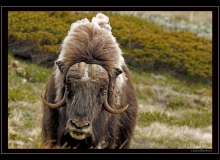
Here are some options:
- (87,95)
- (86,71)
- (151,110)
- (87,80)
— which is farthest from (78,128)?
(151,110)

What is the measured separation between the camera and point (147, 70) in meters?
12.9

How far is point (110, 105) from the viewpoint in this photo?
4410 mm

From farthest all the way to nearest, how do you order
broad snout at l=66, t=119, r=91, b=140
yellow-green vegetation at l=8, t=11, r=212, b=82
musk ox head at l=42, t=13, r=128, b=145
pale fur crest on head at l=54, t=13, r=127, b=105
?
yellow-green vegetation at l=8, t=11, r=212, b=82
pale fur crest on head at l=54, t=13, r=127, b=105
musk ox head at l=42, t=13, r=128, b=145
broad snout at l=66, t=119, r=91, b=140

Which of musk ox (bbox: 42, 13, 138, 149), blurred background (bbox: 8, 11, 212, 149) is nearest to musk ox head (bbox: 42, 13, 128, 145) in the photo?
musk ox (bbox: 42, 13, 138, 149)

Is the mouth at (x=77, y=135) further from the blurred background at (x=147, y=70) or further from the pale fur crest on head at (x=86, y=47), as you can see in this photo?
the blurred background at (x=147, y=70)

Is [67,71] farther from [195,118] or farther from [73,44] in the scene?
[195,118]

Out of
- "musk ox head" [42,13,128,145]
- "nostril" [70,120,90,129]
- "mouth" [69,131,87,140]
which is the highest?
"musk ox head" [42,13,128,145]

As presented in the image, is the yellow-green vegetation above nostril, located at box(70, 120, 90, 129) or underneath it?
underneath

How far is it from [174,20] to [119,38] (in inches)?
192

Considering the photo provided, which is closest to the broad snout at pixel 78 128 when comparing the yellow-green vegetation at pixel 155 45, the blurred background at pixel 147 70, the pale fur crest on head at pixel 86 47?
the pale fur crest on head at pixel 86 47

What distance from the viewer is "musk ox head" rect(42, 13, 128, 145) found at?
12.5ft

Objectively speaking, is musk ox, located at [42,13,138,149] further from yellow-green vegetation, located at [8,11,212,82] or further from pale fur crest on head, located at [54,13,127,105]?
yellow-green vegetation, located at [8,11,212,82]

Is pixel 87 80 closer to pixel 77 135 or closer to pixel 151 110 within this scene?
pixel 77 135

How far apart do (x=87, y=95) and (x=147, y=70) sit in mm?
9200
